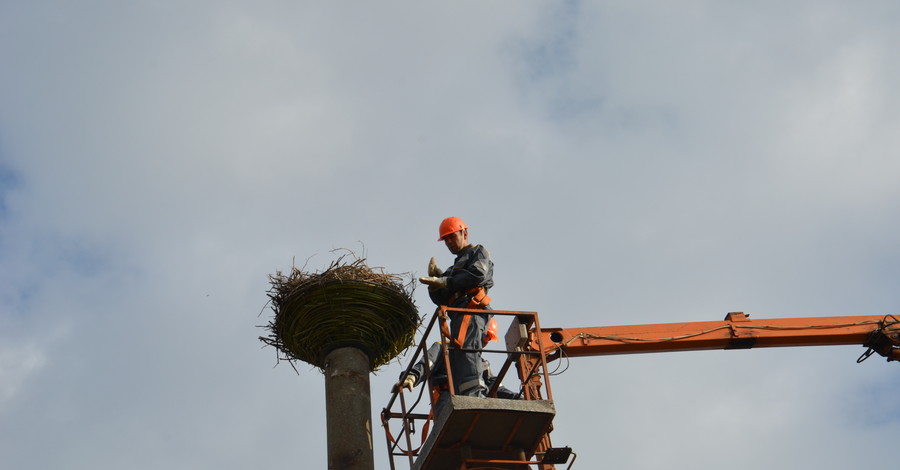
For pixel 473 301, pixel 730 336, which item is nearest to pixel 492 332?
pixel 473 301

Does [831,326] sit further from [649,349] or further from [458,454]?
[458,454]

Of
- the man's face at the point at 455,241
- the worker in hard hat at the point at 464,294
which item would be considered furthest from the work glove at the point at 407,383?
the man's face at the point at 455,241

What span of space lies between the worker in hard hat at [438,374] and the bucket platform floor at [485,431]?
2.78ft

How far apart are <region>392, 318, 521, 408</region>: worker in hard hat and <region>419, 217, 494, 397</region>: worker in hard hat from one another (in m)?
0.22

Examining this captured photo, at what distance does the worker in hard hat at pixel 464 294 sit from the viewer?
35.6 ft

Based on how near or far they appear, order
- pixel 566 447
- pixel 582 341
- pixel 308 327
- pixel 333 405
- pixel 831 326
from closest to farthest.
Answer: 1. pixel 566 447
2. pixel 333 405
3. pixel 308 327
4. pixel 582 341
5. pixel 831 326

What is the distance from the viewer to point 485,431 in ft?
33.5

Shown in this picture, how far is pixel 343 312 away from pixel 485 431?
7.08 ft

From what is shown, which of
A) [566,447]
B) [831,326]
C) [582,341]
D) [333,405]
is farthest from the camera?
[831,326]

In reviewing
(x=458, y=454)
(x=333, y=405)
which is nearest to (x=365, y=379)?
(x=333, y=405)

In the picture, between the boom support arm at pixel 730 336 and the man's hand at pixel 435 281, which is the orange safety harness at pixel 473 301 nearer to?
the man's hand at pixel 435 281

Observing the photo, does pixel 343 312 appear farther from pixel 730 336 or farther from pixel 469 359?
pixel 730 336

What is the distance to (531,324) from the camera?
1146cm

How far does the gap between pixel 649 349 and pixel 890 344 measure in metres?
3.22
